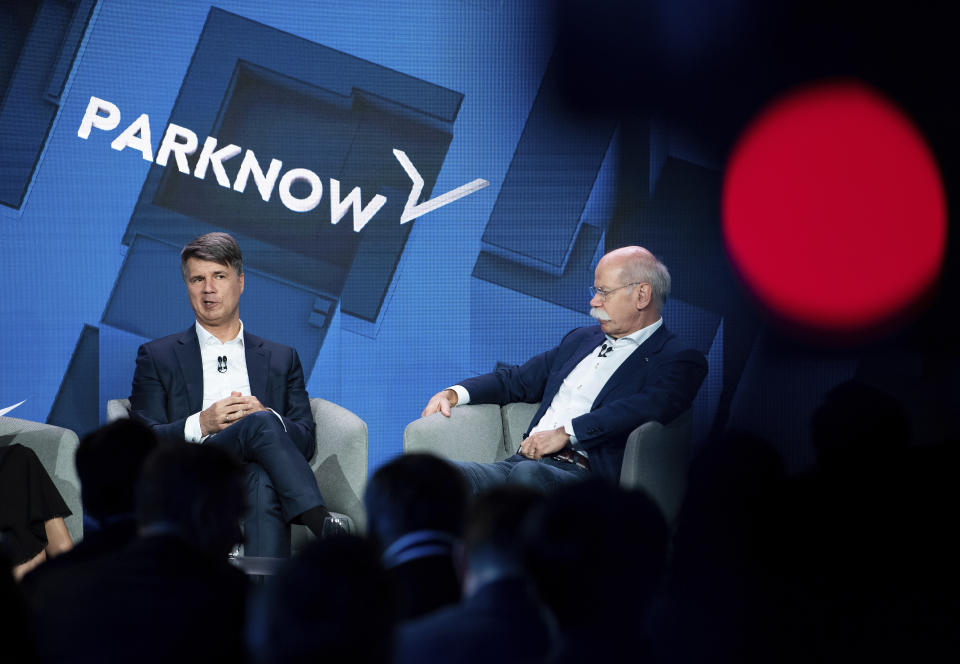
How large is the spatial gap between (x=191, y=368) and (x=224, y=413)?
0.42m

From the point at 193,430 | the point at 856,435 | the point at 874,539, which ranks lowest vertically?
the point at 193,430

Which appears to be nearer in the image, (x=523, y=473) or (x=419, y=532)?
(x=419, y=532)

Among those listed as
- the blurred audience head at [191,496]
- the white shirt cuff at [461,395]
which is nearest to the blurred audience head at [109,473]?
the blurred audience head at [191,496]

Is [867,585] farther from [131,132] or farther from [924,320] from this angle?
[131,132]

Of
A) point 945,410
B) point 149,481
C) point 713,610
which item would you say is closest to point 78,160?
point 149,481

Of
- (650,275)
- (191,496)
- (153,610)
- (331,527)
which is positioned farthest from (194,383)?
(153,610)

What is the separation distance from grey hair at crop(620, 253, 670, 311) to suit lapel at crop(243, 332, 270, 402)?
61.9 inches

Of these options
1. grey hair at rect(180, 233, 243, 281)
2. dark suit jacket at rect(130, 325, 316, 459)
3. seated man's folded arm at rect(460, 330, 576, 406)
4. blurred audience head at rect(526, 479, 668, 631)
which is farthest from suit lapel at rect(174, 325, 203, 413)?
blurred audience head at rect(526, 479, 668, 631)

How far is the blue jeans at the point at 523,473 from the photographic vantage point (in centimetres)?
382

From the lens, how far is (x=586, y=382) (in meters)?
4.35

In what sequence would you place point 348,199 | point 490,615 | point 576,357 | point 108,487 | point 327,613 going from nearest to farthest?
point 327,613 < point 490,615 < point 108,487 < point 576,357 < point 348,199

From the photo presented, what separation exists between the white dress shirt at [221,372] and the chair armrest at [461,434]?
77 centimetres

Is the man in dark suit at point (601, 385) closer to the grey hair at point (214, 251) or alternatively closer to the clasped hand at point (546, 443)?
the clasped hand at point (546, 443)

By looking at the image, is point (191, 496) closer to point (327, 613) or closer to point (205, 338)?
point (327, 613)
